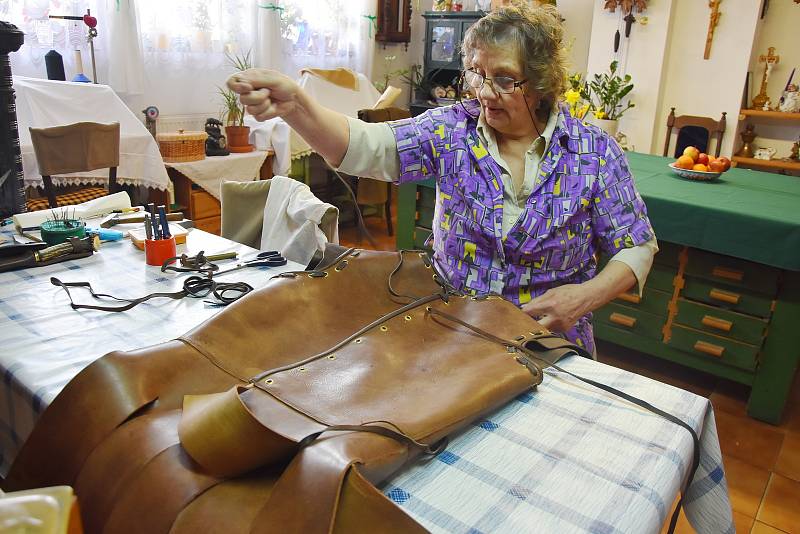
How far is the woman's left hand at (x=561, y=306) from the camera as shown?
129cm

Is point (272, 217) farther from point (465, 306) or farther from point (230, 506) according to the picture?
point (230, 506)

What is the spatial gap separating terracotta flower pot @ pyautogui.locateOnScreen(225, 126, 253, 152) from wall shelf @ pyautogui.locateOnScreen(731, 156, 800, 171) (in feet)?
11.8

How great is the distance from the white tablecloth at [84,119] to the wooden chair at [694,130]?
149 inches

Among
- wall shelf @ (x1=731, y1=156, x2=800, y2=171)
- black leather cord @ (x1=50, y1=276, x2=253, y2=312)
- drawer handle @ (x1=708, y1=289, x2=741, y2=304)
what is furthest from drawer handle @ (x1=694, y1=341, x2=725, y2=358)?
wall shelf @ (x1=731, y1=156, x2=800, y2=171)

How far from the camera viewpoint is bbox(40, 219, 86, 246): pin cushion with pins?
1556 mm

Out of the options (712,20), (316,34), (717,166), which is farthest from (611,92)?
(316,34)

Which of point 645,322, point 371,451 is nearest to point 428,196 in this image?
point 645,322

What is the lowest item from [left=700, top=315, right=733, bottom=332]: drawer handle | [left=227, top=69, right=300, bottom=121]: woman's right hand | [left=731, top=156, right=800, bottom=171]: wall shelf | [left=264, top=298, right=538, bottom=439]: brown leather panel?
[left=700, top=315, right=733, bottom=332]: drawer handle

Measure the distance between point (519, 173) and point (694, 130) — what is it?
397 centimetres

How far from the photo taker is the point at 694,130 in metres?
4.74

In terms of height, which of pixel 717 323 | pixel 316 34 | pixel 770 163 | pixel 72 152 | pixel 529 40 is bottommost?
pixel 717 323

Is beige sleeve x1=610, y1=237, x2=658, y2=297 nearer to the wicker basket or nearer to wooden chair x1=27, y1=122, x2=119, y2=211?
wooden chair x1=27, y1=122, x2=119, y2=211

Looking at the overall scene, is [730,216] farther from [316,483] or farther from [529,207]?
[316,483]

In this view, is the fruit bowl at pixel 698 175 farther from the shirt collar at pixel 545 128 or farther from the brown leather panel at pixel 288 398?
the brown leather panel at pixel 288 398
